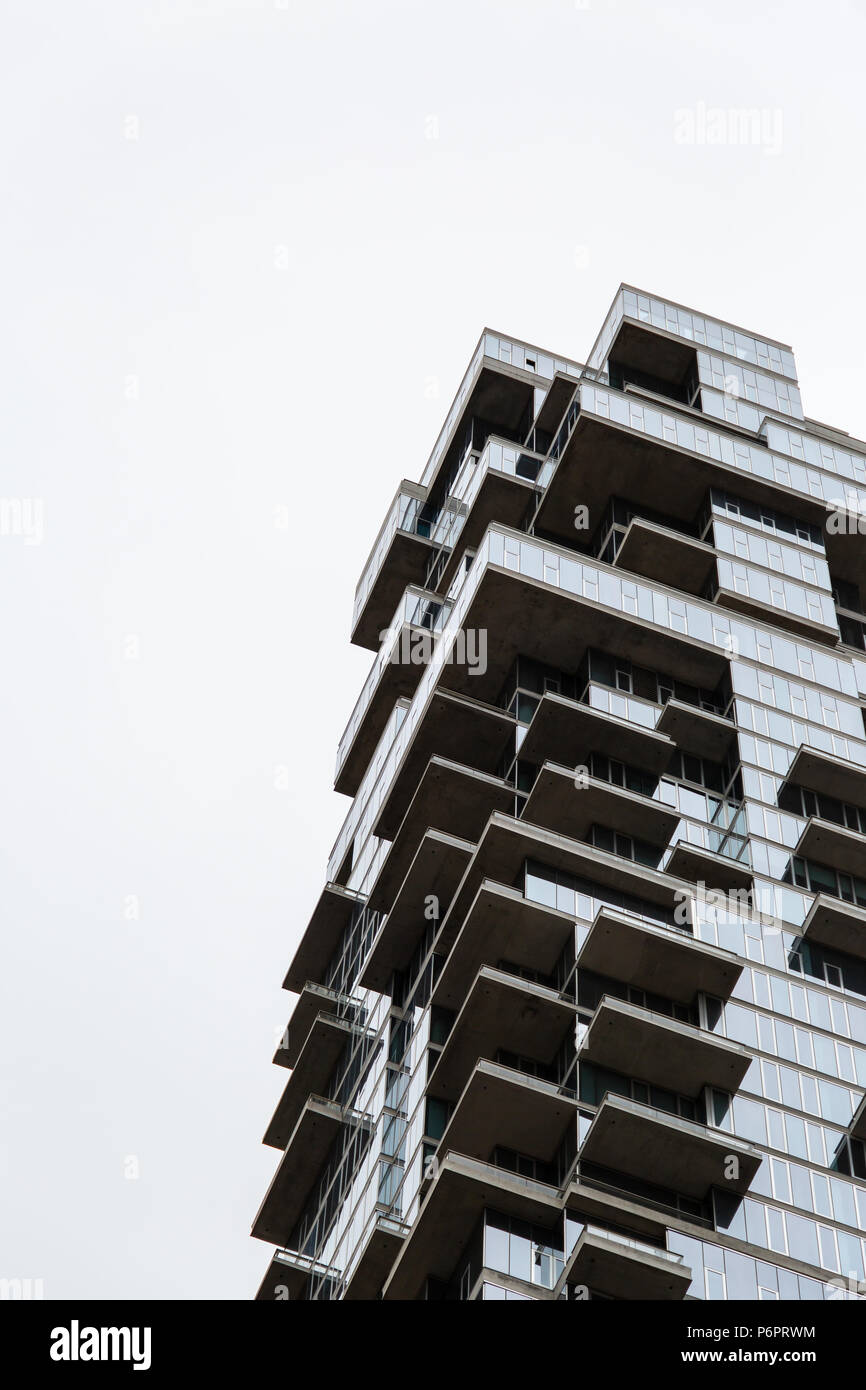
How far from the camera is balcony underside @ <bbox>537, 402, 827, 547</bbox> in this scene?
80375mm

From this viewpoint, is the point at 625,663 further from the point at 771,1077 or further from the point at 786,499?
the point at 771,1077

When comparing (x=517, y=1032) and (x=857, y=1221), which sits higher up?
(x=517, y=1032)

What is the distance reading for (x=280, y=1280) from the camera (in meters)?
72.3

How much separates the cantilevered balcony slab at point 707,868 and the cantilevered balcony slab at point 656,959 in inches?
156

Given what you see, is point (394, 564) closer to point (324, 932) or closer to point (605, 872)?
point (324, 932)

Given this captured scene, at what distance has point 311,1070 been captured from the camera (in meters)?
79.8

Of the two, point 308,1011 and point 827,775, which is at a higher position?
point 827,775

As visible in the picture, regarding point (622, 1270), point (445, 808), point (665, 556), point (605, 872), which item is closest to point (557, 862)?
point (605, 872)

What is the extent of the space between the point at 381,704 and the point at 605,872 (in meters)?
25.9

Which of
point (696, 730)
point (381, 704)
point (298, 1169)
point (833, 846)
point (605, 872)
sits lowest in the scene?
point (298, 1169)

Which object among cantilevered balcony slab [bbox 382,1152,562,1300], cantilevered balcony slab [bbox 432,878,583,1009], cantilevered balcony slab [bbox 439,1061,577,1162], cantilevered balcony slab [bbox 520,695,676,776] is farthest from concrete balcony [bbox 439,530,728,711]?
cantilevered balcony slab [bbox 382,1152,562,1300]

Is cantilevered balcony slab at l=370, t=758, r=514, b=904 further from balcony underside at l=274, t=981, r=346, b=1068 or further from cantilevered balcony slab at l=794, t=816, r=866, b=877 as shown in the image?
cantilevered balcony slab at l=794, t=816, r=866, b=877
